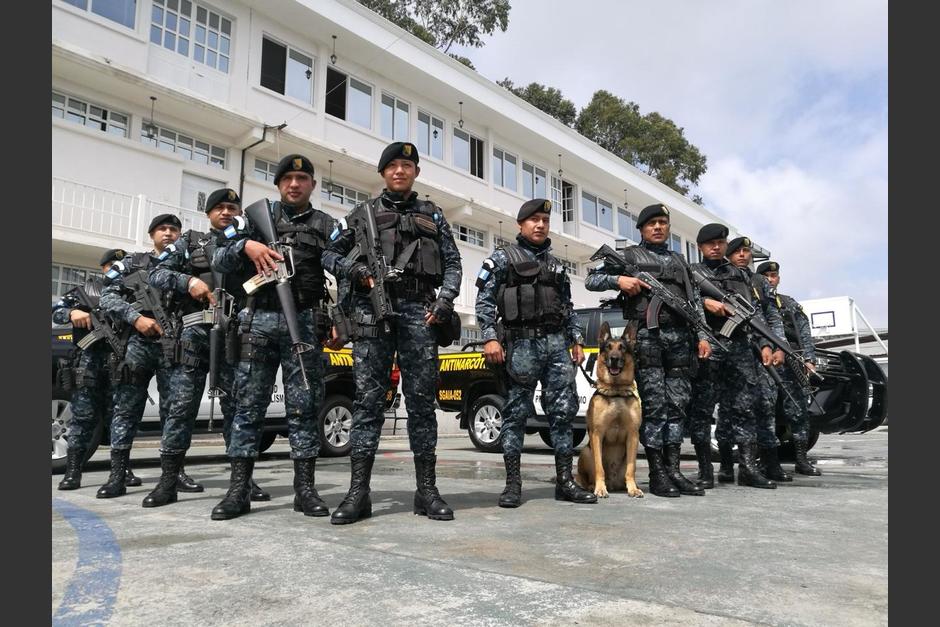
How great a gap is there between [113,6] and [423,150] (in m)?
8.78

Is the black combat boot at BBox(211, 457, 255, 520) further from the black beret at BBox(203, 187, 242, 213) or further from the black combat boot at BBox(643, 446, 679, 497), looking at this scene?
the black combat boot at BBox(643, 446, 679, 497)

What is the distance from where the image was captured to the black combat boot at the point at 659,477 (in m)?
4.45

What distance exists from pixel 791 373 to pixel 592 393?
83.6 inches

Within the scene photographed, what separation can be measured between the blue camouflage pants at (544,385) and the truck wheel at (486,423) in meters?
4.32

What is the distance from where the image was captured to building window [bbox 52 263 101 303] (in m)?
11.6

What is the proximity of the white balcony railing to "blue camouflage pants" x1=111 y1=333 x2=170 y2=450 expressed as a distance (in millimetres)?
8078

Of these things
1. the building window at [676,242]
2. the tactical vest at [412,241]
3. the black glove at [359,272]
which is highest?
the building window at [676,242]

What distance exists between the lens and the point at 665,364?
15.7ft

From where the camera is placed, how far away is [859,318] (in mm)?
22531

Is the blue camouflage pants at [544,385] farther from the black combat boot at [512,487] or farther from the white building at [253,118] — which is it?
the white building at [253,118]

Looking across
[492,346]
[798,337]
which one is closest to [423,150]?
[798,337]

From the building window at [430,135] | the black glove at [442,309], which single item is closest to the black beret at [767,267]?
the black glove at [442,309]

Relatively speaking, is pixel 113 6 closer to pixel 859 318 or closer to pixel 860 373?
pixel 860 373

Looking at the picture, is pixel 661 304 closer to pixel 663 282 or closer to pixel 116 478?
pixel 663 282
